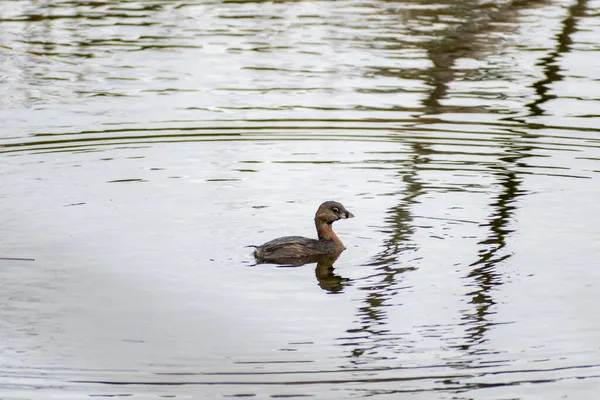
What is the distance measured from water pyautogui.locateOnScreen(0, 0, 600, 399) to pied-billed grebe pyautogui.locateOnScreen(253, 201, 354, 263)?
0.58ft

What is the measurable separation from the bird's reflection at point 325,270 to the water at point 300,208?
0.07 m

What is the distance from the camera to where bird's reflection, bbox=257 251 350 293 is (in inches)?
425

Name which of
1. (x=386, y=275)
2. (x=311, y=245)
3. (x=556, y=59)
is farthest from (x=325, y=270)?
(x=556, y=59)

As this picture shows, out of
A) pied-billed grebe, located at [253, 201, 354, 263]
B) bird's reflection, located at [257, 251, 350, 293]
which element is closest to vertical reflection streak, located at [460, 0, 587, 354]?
bird's reflection, located at [257, 251, 350, 293]

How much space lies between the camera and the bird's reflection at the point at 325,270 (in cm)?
1080

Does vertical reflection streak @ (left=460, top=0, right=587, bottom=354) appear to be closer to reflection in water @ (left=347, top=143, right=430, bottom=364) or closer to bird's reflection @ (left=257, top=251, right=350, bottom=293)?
reflection in water @ (left=347, top=143, right=430, bottom=364)

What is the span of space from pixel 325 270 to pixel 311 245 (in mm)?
409

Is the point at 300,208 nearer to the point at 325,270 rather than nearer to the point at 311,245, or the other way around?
the point at 311,245

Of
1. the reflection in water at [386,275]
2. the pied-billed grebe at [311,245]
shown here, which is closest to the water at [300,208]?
the reflection in water at [386,275]

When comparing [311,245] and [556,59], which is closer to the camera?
[311,245]

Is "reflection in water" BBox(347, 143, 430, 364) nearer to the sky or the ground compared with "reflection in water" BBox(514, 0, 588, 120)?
nearer to the sky

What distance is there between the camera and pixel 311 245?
1173cm

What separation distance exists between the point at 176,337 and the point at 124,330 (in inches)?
18.7

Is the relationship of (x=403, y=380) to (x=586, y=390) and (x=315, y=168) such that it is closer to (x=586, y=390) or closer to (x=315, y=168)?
(x=586, y=390)
